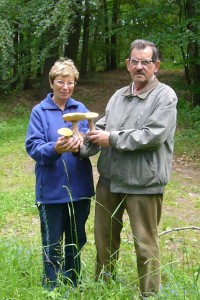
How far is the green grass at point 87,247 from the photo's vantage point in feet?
9.61

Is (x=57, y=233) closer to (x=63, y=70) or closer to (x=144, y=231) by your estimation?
(x=144, y=231)

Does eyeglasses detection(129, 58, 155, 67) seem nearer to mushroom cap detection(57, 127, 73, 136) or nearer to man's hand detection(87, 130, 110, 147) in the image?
man's hand detection(87, 130, 110, 147)

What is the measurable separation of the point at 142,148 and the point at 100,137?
305 millimetres

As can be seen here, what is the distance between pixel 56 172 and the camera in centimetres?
336

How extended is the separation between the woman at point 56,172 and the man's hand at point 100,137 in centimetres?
10

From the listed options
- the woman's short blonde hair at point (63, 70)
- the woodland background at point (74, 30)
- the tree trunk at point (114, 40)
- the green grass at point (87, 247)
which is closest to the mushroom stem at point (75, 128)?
the woman's short blonde hair at point (63, 70)

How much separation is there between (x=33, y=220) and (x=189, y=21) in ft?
26.2

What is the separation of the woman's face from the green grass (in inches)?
51.4

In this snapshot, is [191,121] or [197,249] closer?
[197,249]

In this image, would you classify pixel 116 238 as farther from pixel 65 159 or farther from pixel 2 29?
pixel 2 29

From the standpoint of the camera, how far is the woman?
3.30m

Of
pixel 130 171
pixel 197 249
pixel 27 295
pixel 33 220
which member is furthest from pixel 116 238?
pixel 33 220

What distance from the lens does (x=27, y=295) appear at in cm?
292

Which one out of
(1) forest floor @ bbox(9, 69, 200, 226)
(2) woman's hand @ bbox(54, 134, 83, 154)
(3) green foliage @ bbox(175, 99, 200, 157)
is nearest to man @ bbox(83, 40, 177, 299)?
(2) woman's hand @ bbox(54, 134, 83, 154)
